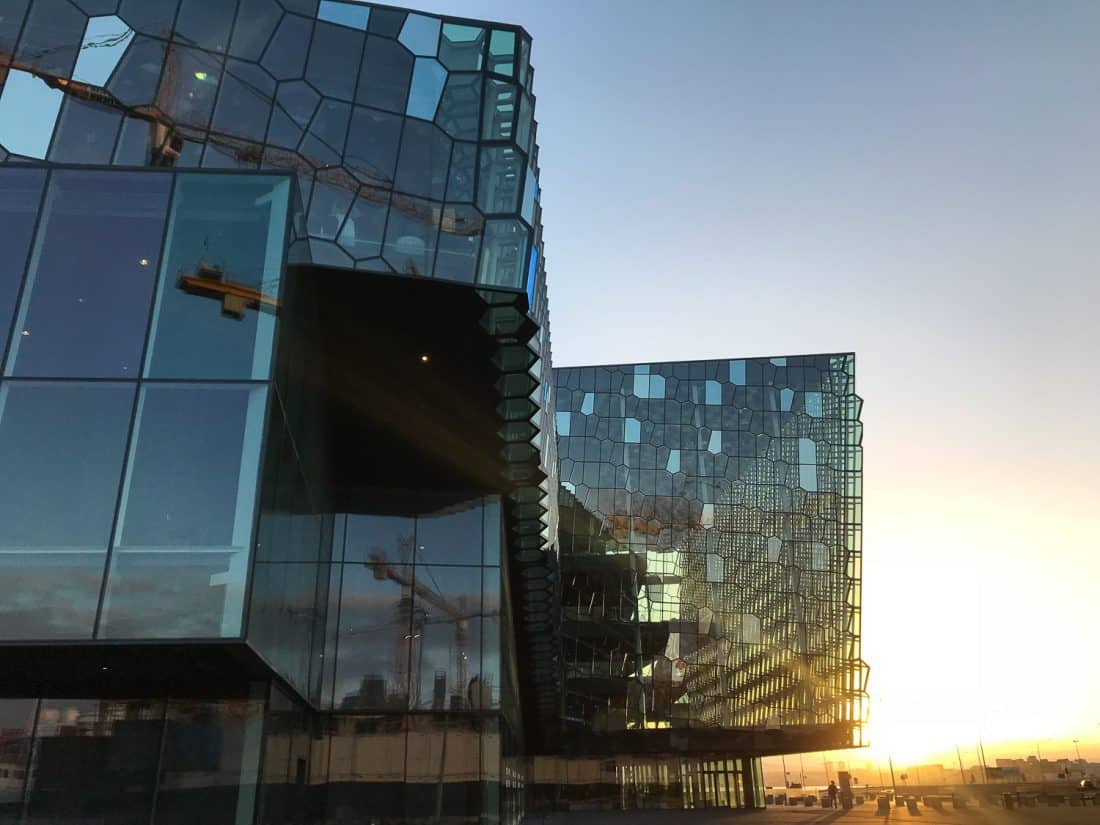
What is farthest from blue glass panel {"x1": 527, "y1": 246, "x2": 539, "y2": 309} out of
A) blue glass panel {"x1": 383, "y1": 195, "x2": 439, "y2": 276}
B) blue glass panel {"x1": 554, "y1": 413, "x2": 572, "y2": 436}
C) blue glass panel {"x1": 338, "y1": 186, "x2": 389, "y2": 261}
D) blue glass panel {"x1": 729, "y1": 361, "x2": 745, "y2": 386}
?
blue glass panel {"x1": 729, "y1": 361, "x2": 745, "y2": 386}

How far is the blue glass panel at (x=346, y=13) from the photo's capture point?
16.1 meters

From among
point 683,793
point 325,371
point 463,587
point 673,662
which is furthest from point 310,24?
point 683,793

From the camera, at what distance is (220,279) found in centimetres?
1229

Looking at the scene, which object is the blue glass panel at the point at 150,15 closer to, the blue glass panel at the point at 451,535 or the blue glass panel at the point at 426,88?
the blue glass panel at the point at 426,88

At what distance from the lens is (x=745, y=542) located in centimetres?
4925

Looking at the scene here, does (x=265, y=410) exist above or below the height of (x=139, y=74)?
below

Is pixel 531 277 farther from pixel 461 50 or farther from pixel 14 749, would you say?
pixel 14 749

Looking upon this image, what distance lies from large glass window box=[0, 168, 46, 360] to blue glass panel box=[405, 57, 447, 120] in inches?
235

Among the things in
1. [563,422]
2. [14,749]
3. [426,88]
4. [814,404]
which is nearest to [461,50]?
[426,88]

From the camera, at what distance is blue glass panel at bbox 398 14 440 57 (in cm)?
1616

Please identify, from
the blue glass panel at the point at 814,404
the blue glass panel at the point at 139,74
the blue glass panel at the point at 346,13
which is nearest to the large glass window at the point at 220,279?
the blue glass panel at the point at 139,74

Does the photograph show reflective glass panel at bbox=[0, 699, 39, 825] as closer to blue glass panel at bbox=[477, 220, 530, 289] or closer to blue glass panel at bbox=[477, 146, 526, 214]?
blue glass panel at bbox=[477, 220, 530, 289]

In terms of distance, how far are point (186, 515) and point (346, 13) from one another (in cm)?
951

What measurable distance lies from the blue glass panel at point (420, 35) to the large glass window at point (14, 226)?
642 centimetres
